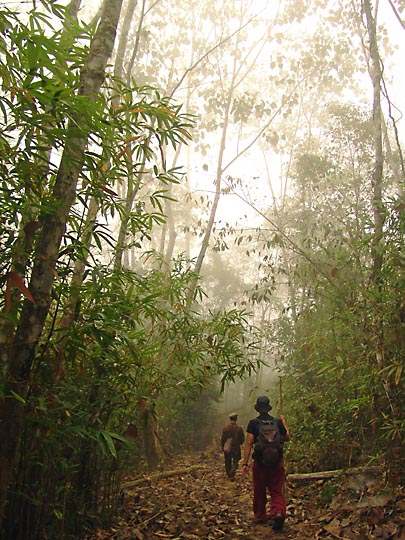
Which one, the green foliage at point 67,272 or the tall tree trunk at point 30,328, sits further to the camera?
the tall tree trunk at point 30,328

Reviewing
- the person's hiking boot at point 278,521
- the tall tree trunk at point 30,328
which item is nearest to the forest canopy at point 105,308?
the tall tree trunk at point 30,328

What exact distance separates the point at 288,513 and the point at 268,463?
109cm

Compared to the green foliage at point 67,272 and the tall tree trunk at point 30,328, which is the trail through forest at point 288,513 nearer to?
the green foliage at point 67,272

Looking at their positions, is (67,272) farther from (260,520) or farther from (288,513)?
(288,513)

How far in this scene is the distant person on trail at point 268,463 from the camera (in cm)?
480

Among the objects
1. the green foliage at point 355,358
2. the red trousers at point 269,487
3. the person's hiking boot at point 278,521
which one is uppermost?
the green foliage at point 355,358

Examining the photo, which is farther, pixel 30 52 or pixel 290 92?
pixel 290 92

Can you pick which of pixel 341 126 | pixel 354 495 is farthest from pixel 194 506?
pixel 341 126

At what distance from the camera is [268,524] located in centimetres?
496

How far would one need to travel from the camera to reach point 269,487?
16.2ft

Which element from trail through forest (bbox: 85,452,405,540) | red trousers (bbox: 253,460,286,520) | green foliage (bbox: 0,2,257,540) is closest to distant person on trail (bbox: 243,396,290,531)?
red trousers (bbox: 253,460,286,520)

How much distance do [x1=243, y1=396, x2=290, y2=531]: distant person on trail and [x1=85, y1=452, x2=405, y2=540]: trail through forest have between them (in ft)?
0.59

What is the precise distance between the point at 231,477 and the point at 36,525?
5.93 m

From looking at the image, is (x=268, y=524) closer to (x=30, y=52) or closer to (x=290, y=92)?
(x=30, y=52)
